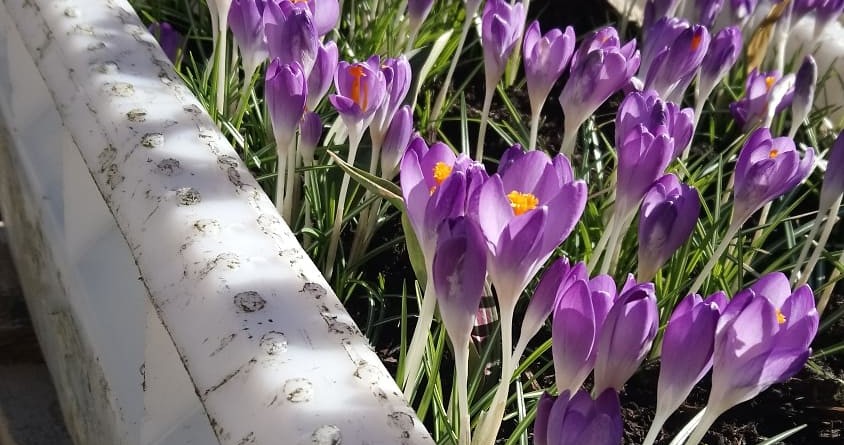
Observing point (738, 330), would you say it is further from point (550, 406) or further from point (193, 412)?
point (193, 412)

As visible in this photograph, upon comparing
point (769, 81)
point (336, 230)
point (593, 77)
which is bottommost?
point (336, 230)

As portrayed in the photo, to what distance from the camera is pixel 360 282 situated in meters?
1.02

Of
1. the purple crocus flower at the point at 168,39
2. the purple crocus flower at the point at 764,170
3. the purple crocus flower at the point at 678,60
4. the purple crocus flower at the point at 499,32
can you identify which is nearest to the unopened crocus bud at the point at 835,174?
the purple crocus flower at the point at 764,170

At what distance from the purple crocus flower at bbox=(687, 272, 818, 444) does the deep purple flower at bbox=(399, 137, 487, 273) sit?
0.17 metres

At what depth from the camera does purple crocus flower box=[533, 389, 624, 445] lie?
0.53 meters

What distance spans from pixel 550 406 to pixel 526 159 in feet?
0.54

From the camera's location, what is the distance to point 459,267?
563 millimetres

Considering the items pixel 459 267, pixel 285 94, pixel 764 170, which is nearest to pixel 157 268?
pixel 285 94

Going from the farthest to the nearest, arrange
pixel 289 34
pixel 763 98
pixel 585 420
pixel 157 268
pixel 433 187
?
pixel 763 98 → pixel 289 34 → pixel 157 268 → pixel 433 187 → pixel 585 420

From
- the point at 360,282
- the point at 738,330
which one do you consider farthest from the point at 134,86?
the point at 738,330

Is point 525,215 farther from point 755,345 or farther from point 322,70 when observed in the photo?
point 322,70

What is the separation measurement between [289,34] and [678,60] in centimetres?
41

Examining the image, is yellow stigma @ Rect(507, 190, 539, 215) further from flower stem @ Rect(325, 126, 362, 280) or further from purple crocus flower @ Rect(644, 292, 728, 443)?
flower stem @ Rect(325, 126, 362, 280)

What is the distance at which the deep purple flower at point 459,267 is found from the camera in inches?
21.9
